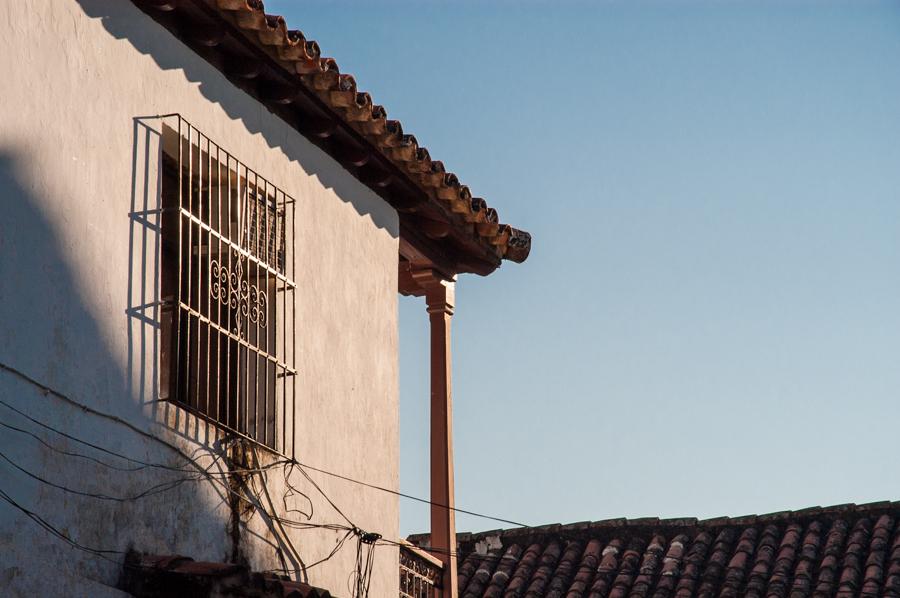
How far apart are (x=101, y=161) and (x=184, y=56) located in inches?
42.3

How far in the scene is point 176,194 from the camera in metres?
7.61

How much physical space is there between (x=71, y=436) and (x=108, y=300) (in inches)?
27.3

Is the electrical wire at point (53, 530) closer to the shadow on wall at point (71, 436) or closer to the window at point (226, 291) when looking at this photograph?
the shadow on wall at point (71, 436)

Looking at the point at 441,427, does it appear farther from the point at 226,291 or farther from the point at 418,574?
the point at 226,291

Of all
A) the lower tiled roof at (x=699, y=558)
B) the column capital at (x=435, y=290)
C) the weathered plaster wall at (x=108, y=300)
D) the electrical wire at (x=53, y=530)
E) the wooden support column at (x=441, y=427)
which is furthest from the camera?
the lower tiled roof at (x=699, y=558)

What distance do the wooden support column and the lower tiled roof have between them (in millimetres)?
3307

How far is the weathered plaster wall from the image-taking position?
595cm

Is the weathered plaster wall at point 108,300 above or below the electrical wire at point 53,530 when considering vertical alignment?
above

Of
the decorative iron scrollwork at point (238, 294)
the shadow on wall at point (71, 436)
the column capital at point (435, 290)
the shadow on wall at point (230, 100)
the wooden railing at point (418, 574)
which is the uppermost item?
the shadow on wall at point (230, 100)

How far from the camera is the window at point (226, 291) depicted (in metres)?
7.09

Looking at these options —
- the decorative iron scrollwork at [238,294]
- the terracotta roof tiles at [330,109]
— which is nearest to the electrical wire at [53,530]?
the decorative iron scrollwork at [238,294]

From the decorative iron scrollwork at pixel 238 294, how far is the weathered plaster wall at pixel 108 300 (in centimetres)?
45

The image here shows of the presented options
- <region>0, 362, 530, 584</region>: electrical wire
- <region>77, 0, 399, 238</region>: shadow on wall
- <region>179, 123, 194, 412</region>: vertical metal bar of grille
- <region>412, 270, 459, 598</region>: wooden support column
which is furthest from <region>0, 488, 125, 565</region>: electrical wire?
<region>412, 270, 459, 598</region>: wooden support column

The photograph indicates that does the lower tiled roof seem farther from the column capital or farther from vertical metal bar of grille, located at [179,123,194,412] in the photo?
vertical metal bar of grille, located at [179,123,194,412]
